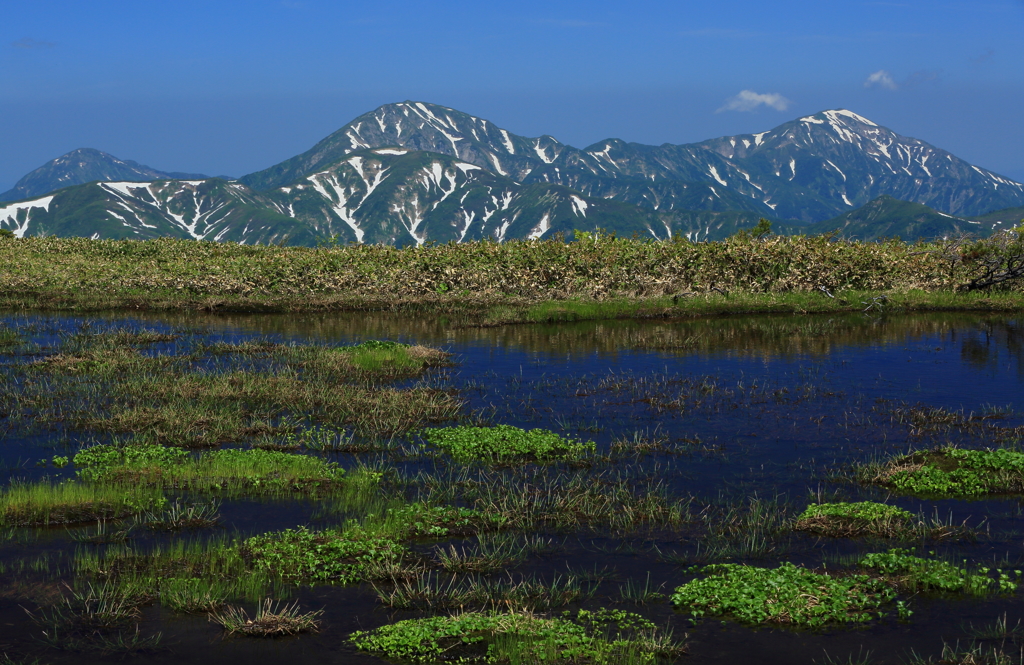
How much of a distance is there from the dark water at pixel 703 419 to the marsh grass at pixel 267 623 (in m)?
0.11

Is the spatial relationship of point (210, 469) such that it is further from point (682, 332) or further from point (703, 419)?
point (682, 332)

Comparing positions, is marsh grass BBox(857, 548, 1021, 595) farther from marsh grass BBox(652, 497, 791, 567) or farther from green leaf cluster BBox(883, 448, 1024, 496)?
green leaf cluster BBox(883, 448, 1024, 496)

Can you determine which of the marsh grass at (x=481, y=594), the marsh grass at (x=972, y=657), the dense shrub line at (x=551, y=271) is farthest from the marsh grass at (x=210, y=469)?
the dense shrub line at (x=551, y=271)

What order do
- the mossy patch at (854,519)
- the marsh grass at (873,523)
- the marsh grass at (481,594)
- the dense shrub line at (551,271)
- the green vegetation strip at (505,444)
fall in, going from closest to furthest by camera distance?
the marsh grass at (481,594)
the marsh grass at (873,523)
the mossy patch at (854,519)
the green vegetation strip at (505,444)
the dense shrub line at (551,271)

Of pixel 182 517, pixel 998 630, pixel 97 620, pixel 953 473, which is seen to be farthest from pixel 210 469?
pixel 953 473

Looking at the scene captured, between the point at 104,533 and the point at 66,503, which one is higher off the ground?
the point at 66,503

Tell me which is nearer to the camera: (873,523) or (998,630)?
(998,630)

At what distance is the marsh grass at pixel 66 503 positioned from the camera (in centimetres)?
1397

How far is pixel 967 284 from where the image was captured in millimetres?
49812

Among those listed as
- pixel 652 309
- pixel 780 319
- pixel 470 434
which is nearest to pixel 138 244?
pixel 652 309

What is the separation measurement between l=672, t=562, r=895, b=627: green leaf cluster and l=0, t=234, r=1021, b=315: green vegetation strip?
33.7m

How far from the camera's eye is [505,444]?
18688 mm

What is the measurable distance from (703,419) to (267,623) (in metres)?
13.7

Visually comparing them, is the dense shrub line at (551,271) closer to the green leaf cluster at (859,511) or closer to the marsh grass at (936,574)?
the green leaf cluster at (859,511)
